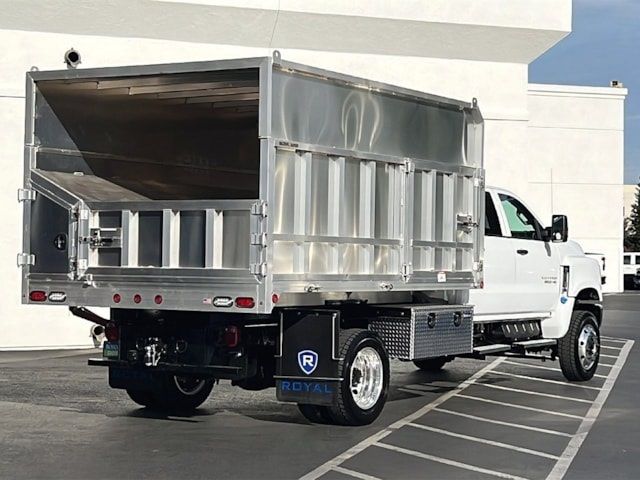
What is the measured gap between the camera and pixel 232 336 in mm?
10242

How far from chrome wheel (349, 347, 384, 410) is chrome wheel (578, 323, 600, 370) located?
466cm

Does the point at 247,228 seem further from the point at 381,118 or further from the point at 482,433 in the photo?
the point at 482,433

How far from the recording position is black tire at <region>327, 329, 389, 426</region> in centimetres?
1038

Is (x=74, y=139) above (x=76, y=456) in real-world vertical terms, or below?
above

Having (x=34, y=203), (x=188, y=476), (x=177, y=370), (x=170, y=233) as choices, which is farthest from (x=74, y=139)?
(x=188, y=476)

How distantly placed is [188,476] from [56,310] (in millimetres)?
11589

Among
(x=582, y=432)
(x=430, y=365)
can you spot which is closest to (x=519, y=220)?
(x=430, y=365)

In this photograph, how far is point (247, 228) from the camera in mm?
9703

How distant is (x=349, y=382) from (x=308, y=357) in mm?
451

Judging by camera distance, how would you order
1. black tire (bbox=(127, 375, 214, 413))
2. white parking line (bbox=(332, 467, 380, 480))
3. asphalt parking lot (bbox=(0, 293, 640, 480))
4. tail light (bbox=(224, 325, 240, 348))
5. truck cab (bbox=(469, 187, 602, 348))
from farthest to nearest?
truck cab (bbox=(469, 187, 602, 348)) → black tire (bbox=(127, 375, 214, 413)) → tail light (bbox=(224, 325, 240, 348)) → asphalt parking lot (bbox=(0, 293, 640, 480)) → white parking line (bbox=(332, 467, 380, 480))

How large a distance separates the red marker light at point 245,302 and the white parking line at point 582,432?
2807 millimetres

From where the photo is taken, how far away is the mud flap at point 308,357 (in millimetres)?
10305

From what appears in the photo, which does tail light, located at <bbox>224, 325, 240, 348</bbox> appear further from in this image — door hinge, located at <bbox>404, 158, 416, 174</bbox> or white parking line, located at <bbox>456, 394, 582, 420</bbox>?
white parking line, located at <bbox>456, 394, 582, 420</bbox>

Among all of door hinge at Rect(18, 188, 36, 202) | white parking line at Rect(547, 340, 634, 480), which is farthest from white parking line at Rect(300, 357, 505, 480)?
door hinge at Rect(18, 188, 36, 202)
